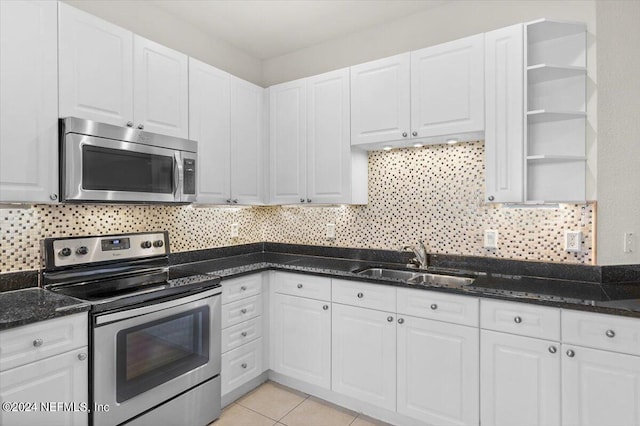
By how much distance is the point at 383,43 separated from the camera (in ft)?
9.52

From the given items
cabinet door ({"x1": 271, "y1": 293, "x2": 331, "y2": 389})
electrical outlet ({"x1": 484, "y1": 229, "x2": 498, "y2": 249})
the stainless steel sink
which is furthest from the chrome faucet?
cabinet door ({"x1": 271, "y1": 293, "x2": 331, "y2": 389})

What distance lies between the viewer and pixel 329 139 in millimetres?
2807

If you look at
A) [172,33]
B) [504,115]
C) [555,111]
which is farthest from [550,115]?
[172,33]

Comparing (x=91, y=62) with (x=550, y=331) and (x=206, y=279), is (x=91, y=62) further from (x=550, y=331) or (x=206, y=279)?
(x=550, y=331)

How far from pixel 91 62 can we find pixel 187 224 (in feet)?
4.22

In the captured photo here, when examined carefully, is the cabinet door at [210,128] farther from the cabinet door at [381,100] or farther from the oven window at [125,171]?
the cabinet door at [381,100]

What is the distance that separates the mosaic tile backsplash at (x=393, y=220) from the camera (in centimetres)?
209

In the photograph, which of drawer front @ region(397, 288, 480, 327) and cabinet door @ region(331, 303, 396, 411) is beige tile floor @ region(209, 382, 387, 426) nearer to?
cabinet door @ region(331, 303, 396, 411)

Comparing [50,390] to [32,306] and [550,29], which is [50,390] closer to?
[32,306]

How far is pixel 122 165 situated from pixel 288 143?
1.35m

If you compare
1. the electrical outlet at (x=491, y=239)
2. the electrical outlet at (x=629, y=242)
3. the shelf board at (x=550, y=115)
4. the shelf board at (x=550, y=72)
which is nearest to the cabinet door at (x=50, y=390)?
the electrical outlet at (x=491, y=239)

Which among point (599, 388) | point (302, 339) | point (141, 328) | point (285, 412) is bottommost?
point (285, 412)

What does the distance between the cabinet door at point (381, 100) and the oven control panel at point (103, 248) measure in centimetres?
161

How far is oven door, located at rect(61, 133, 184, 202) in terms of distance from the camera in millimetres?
1828
